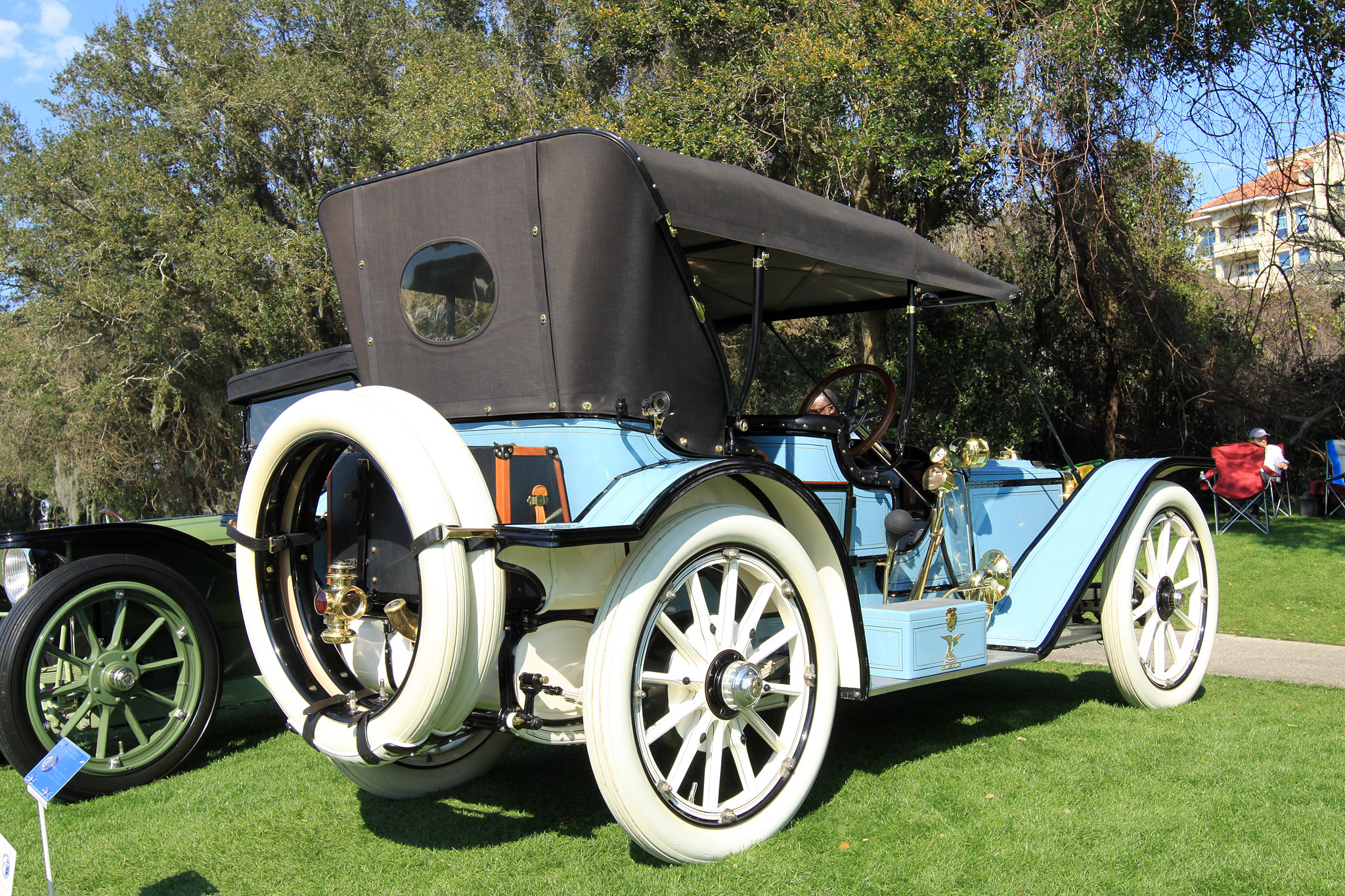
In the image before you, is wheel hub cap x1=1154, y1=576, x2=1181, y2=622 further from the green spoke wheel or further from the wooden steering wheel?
the green spoke wheel

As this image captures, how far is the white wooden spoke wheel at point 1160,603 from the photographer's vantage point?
4.98 metres

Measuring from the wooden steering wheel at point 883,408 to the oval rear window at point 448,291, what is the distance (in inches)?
70.1

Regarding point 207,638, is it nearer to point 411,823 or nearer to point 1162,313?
point 411,823

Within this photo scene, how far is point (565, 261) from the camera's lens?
328 cm

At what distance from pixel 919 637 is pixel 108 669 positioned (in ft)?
12.1

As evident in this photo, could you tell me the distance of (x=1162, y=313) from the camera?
1296cm

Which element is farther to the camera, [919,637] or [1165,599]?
[1165,599]

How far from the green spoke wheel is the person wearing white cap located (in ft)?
38.7

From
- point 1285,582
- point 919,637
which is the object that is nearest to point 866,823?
point 919,637

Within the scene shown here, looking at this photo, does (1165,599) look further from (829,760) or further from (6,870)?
(6,870)

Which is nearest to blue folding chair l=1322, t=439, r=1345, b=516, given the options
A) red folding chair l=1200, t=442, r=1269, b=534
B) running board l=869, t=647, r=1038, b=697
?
red folding chair l=1200, t=442, r=1269, b=534

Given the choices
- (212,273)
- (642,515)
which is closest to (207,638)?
(642,515)

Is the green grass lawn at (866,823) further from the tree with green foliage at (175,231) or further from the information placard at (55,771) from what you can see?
the tree with green foliage at (175,231)

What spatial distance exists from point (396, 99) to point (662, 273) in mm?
13213
